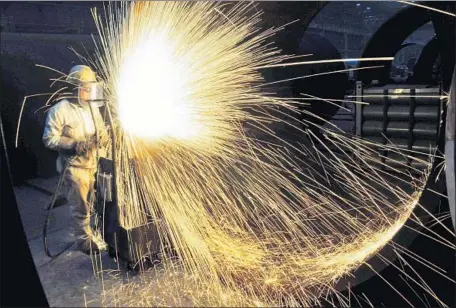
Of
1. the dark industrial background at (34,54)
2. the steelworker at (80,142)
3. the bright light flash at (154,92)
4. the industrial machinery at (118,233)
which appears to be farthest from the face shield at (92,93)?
the dark industrial background at (34,54)

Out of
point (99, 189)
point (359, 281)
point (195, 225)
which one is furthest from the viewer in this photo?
point (195, 225)

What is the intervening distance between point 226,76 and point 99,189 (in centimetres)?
96

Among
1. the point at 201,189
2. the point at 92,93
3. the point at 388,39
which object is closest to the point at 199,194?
the point at 201,189

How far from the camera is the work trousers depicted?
1896 mm

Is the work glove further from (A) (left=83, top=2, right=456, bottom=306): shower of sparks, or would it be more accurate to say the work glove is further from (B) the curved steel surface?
(B) the curved steel surface

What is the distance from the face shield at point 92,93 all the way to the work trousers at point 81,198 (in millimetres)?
325

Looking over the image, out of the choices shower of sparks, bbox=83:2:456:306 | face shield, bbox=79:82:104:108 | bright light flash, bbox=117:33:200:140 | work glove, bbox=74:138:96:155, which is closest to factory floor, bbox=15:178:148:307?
shower of sparks, bbox=83:2:456:306

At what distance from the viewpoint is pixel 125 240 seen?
6.06 feet

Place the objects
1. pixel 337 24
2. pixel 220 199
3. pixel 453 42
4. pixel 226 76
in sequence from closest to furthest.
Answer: pixel 453 42 < pixel 226 76 < pixel 220 199 < pixel 337 24

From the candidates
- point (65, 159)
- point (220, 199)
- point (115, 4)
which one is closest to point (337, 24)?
point (220, 199)

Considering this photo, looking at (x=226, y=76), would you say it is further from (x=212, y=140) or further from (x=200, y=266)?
(x=200, y=266)

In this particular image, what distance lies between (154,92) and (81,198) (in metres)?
0.62

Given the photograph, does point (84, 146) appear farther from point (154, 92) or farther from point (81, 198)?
point (154, 92)

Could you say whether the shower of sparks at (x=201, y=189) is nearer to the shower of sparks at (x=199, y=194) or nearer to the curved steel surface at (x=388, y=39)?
the shower of sparks at (x=199, y=194)
